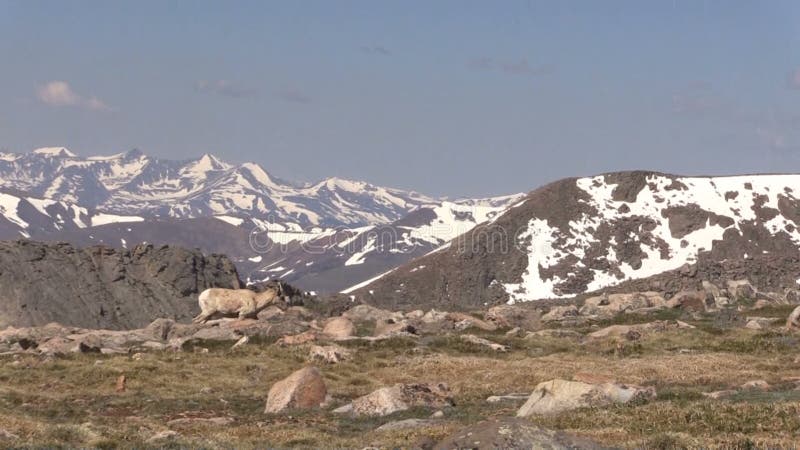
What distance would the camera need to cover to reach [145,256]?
A: 109 meters

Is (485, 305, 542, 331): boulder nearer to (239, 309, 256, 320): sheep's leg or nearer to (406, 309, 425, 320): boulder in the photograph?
(406, 309, 425, 320): boulder

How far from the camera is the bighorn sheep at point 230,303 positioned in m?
77.8

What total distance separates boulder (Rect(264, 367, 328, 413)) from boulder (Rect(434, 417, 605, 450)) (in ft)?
63.5

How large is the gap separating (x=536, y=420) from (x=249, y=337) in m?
36.7

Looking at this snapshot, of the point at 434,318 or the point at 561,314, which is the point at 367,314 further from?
the point at 561,314

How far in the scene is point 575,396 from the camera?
103ft

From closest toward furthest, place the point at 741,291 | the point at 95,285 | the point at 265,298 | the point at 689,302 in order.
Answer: the point at 265,298
the point at 689,302
the point at 95,285
the point at 741,291

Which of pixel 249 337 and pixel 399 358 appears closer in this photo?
pixel 399 358

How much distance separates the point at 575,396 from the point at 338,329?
3610 cm

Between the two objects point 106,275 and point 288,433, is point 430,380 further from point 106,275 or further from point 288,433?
point 106,275

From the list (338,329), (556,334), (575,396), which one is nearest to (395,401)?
(575,396)

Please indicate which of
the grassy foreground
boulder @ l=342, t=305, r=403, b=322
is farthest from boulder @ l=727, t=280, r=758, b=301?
boulder @ l=342, t=305, r=403, b=322

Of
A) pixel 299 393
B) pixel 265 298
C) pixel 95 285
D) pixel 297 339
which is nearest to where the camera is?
pixel 299 393

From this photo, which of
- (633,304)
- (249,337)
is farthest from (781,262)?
(249,337)
